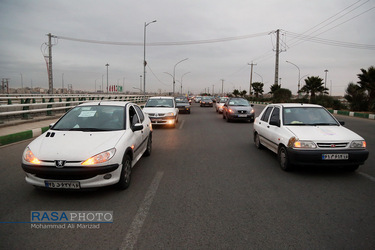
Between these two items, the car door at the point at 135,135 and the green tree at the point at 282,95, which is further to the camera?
the green tree at the point at 282,95

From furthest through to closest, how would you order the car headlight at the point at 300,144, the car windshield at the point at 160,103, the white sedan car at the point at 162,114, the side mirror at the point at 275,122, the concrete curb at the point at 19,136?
the car windshield at the point at 160,103
the white sedan car at the point at 162,114
the concrete curb at the point at 19,136
the side mirror at the point at 275,122
the car headlight at the point at 300,144

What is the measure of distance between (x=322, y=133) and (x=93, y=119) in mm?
4695

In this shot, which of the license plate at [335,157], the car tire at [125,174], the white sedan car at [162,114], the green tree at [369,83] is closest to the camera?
the car tire at [125,174]

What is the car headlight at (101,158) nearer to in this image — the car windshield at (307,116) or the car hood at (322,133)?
the car hood at (322,133)

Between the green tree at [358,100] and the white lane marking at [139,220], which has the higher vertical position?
the green tree at [358,100]

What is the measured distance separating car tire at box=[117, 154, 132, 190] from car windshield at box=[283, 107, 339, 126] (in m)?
3.78

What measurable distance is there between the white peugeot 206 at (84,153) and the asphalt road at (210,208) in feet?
1.05

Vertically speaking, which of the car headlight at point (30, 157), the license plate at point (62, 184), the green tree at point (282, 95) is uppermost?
the green tree at point (282, 95)

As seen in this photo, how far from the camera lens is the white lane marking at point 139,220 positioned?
2898mm

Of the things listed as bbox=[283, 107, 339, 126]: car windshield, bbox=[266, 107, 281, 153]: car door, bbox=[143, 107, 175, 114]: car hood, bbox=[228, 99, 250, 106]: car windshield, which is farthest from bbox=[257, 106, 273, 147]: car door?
bbox=[228, 99, 250, 106]: car windshield

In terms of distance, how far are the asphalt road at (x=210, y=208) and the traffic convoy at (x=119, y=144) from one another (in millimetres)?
337

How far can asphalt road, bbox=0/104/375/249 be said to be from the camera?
2936mm

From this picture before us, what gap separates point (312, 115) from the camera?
6.52m

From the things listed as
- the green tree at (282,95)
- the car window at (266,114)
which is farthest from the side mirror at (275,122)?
the green tree at (282,95)
